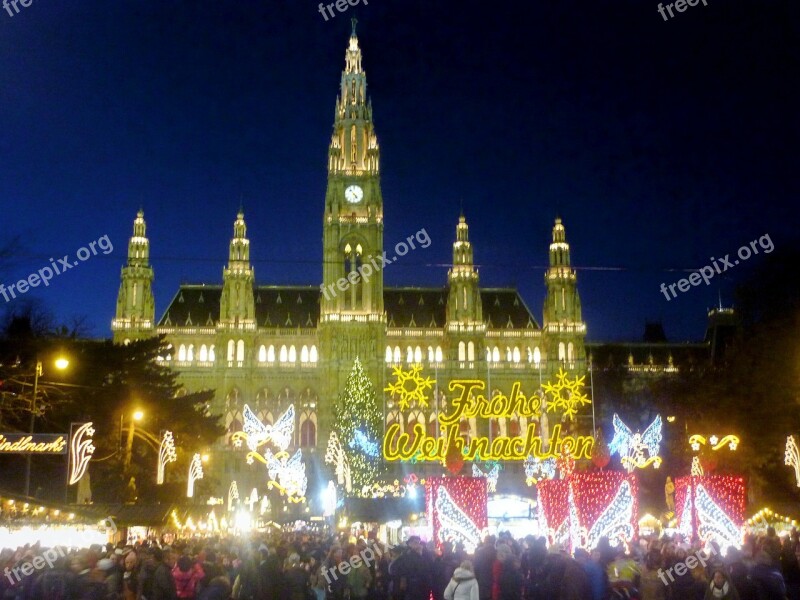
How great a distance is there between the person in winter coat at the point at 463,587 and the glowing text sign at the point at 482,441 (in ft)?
40.4

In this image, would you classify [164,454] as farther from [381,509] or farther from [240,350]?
[240,350]

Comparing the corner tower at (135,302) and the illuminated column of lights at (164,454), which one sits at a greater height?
the corner tower at (135,302)

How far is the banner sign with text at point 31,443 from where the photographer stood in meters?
17.1

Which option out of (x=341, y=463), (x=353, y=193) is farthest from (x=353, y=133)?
(x=341, y=463)

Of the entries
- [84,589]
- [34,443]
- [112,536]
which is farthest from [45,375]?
[84,589]

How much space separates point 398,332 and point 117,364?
41700 mm

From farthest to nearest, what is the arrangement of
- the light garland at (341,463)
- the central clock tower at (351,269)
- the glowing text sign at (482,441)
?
1. the central clock tower at (351,269)
2. the light garland at (341,463)
3. the glowing text sign at (482,441)

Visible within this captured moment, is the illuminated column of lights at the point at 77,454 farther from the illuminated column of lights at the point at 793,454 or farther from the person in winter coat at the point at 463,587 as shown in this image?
the illuminated column of lights at the point at 793,454

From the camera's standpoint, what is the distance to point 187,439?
38156mm

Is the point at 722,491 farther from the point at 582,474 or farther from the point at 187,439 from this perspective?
the point at 187,439

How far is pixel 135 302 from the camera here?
2702 inches

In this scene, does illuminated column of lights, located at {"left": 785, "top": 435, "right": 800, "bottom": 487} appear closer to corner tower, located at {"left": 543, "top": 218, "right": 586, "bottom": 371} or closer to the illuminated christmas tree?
the illuminated christmas tree

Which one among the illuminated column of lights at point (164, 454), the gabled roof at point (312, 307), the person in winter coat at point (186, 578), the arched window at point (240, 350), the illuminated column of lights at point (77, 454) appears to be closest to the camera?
the person in winter coat at point (186, 578)

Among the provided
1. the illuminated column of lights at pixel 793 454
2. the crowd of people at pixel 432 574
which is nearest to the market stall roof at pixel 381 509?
the illuminated column of lights at pixel 793 454
